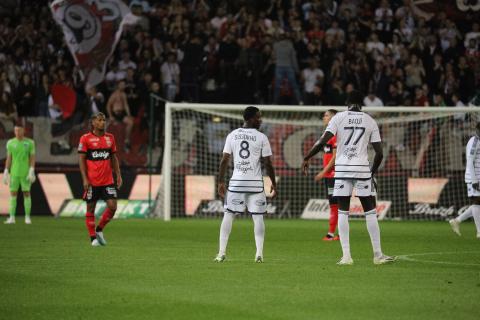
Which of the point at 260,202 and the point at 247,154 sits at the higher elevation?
the point at 247,154

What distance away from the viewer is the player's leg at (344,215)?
42.3ft

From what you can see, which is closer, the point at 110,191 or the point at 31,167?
the point at 110,191

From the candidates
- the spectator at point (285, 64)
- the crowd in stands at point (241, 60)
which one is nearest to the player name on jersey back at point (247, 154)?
the crowd in stands at point (241, 60)

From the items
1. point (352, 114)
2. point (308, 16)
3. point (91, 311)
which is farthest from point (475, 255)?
point (308, 16)

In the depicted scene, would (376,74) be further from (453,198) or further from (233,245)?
(233,245)

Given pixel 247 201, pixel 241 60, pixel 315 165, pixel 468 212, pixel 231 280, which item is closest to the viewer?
pixel 231 280

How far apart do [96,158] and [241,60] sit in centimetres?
1123

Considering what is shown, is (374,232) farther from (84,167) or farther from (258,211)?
(84,167)

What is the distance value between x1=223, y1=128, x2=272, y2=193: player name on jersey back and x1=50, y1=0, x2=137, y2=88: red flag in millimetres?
14445

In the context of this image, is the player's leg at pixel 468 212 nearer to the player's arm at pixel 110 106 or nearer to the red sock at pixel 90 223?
the red sock at pixel 90 223

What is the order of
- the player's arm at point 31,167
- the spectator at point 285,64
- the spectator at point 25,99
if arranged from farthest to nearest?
the spectator at point 285,64
the spectator at point 25,99
the player's arm at point 31,167

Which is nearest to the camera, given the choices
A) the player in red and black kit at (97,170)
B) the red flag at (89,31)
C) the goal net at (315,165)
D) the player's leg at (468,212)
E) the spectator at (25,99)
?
the player in red and black kit at (97,170)

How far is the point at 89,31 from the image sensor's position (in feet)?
89.1

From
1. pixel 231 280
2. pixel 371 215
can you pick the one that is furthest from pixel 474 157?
pixel 231 280
